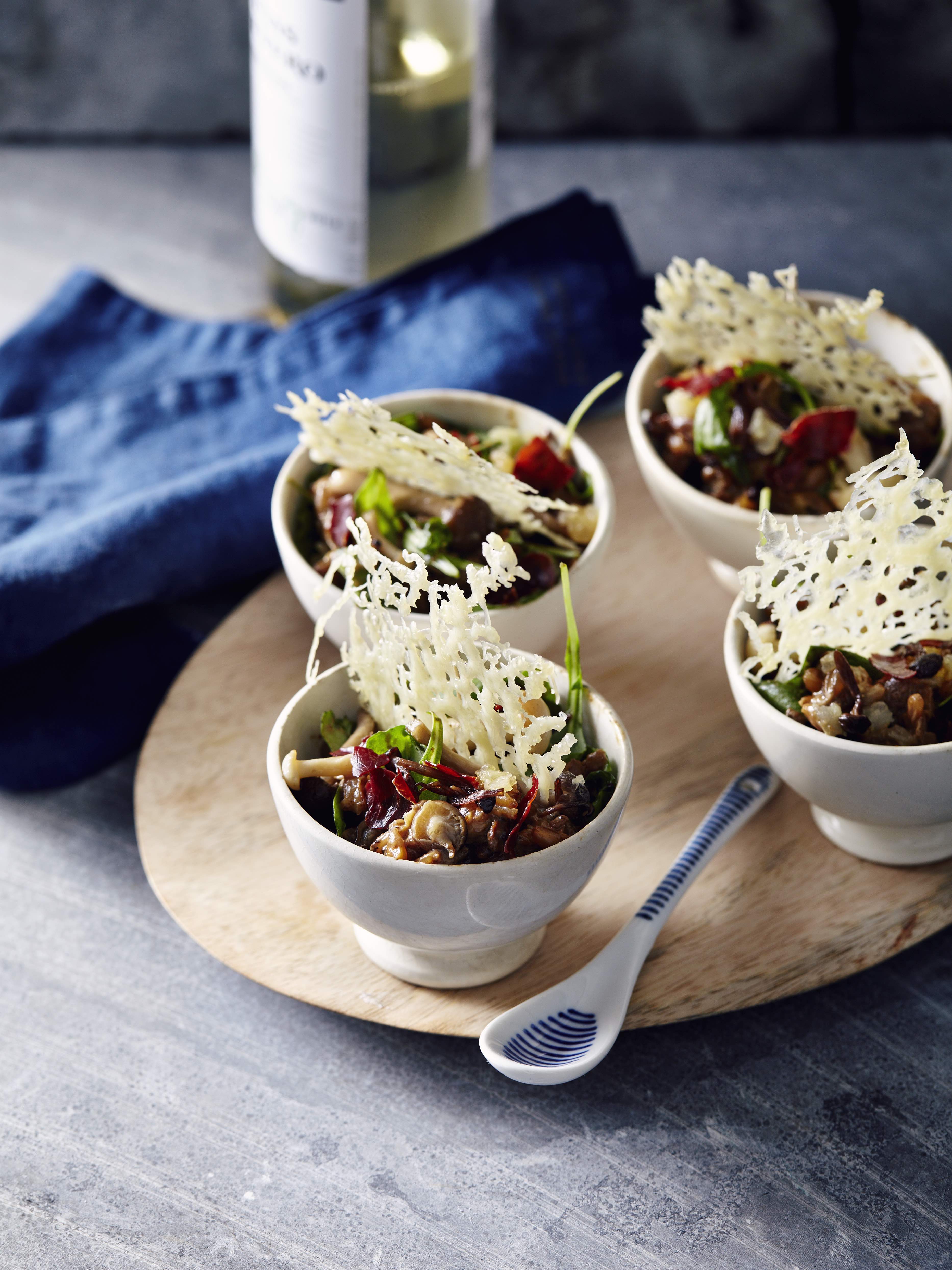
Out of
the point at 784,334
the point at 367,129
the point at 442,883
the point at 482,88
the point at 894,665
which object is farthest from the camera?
the point at 482,88

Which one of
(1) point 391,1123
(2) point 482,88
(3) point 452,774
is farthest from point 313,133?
(1) point 391,1123

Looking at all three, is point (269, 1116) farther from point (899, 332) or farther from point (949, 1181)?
point (899, 332)

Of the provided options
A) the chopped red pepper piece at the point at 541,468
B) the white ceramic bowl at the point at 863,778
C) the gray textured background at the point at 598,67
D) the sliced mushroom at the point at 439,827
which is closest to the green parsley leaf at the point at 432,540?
the chopped red pepper piece at the point at 541,468

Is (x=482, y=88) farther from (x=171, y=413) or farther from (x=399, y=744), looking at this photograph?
(x=399, y=744)

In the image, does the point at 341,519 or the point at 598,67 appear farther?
the point at 598,67

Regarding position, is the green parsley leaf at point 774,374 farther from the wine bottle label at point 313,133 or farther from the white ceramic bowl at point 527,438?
the wine bottle label at point 313,133

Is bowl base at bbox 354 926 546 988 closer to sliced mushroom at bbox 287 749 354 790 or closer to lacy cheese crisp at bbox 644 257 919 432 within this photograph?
sliced mushroom at bbox 287 749 354 790
